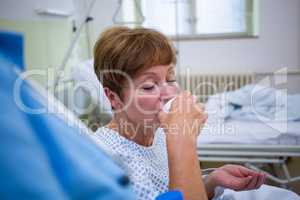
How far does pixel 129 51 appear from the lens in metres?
0.81

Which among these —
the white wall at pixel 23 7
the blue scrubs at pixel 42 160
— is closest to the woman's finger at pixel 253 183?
the blue scrubs at pixel 42 160

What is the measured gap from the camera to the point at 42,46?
6.38 feet

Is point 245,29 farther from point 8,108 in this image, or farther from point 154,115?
point 8,108

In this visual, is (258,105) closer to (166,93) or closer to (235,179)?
(235,179)

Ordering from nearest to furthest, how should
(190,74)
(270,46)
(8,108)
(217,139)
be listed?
(8,108), (217,139), (270,46), (190,74)

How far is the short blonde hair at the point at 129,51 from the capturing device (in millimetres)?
810

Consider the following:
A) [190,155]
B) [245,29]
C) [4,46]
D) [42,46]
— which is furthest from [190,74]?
[4,46]

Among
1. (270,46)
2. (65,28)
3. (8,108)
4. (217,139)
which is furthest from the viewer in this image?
(270,46)

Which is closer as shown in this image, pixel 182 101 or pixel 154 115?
pixel 182 101

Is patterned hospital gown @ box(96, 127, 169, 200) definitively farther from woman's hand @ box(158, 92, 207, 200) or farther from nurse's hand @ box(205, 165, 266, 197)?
nurse's hand @ box(205, 165, 266, 197)

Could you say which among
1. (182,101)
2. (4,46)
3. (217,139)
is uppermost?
(4,46)

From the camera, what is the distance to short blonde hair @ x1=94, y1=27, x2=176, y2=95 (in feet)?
2.66

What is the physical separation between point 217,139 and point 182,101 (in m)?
1.07

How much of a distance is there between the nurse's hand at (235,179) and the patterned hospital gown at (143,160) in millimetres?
163
